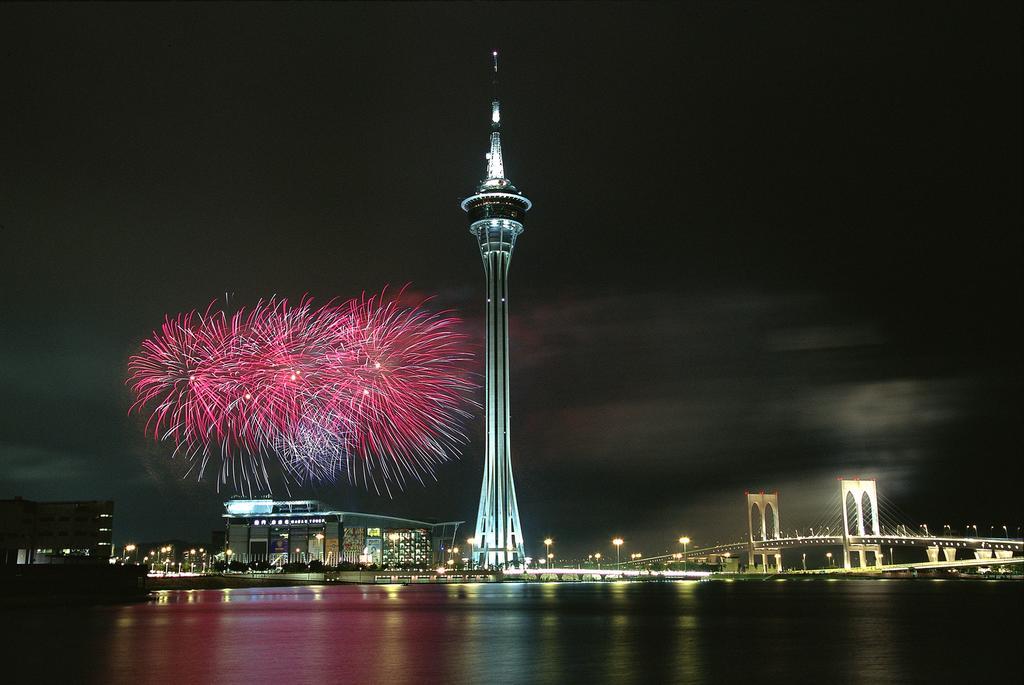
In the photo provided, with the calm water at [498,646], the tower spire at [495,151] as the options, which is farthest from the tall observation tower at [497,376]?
the calm water at [498,646]

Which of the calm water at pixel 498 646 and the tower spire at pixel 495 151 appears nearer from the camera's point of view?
the calm water at pixel 498 646

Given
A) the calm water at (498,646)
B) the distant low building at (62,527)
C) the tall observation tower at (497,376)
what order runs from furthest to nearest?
1. the tall observation tower at (497,376)
2. the distant low building at (62,527)
3. the calm water at (498,646)

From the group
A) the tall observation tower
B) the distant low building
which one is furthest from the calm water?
the tall observation tower

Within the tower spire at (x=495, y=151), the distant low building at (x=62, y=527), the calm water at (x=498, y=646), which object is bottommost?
the calm water at (x=498, y=646)

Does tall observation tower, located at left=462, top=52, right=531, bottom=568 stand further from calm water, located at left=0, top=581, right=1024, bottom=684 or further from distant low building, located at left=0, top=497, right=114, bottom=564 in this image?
calm water, located at left=0, top=581, right=1024, bottom=684

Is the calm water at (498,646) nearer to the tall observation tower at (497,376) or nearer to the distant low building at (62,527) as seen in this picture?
the distant low building at (62,527)
